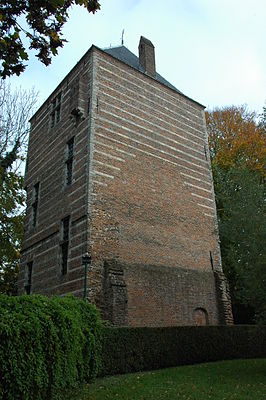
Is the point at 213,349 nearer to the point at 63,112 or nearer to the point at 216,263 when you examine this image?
the point at 216,263

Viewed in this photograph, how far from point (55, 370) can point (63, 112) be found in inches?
565

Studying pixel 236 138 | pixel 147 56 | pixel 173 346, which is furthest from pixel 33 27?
pixel 236 138

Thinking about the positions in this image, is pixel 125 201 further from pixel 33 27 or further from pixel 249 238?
pixel 33 27

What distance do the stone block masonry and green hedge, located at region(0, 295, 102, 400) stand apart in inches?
195

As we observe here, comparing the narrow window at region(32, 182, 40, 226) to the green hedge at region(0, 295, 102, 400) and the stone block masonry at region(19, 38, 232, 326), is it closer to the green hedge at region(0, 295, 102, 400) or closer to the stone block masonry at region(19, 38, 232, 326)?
the stone block masonry at region(19, 38, 232, 326)

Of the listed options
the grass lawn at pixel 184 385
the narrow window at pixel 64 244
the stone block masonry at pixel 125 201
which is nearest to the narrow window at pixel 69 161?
the stone block masonry at pixel 125 201

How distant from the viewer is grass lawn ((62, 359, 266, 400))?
7453 mm

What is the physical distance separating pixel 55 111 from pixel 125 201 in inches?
297

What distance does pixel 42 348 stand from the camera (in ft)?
19.9

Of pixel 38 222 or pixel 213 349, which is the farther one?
pixel 38 222

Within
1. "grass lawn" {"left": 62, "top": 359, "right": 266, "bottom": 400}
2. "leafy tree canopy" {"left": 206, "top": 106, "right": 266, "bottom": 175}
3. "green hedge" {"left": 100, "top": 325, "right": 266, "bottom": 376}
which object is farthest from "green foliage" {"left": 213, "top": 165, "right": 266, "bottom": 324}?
"leafy tree canopy" {"left": 206, "top": 106, "right": 266, "bottom": 175}

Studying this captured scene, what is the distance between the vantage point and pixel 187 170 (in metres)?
18.9

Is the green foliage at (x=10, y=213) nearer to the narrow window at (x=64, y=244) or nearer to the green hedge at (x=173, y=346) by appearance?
the narrow window at (x=64, y=244)

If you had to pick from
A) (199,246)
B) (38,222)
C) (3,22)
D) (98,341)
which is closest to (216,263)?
(199,246)
